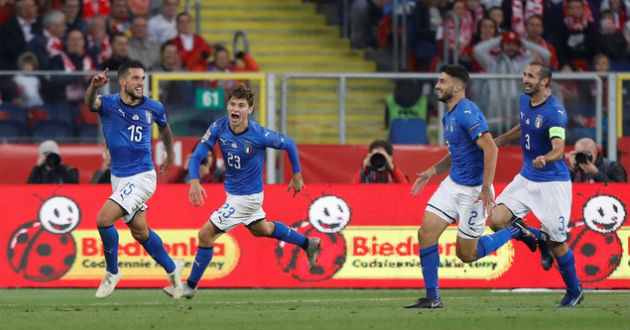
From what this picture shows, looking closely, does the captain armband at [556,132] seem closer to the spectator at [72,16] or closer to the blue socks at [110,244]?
the blue socks at [110,244]

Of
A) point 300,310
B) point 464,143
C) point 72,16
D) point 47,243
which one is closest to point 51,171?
point 47,243

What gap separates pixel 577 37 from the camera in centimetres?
2144

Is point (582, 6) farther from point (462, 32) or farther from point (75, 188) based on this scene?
point (75, 188)

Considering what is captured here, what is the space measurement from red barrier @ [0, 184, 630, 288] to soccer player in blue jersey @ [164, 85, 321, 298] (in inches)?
83.7

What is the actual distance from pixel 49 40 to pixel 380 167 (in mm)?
5791

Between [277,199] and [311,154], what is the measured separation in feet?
7.84

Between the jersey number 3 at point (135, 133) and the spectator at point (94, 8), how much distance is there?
7447 millimetres

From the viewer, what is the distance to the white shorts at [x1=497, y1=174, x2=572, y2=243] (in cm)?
1266

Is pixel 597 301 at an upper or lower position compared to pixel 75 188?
lower

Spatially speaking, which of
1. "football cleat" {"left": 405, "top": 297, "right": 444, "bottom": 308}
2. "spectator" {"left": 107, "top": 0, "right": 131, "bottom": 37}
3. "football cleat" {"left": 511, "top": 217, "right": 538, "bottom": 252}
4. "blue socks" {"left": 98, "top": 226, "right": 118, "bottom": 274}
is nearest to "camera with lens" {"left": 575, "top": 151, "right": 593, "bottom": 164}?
"football cleat" {"left": 511, "top": 217, "right": 538, "bottom": 252}

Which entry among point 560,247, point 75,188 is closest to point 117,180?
point 75,188

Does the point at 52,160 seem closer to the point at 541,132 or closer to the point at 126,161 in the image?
the point at 126,161

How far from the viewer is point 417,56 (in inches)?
834

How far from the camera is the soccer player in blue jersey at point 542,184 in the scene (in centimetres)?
1249
